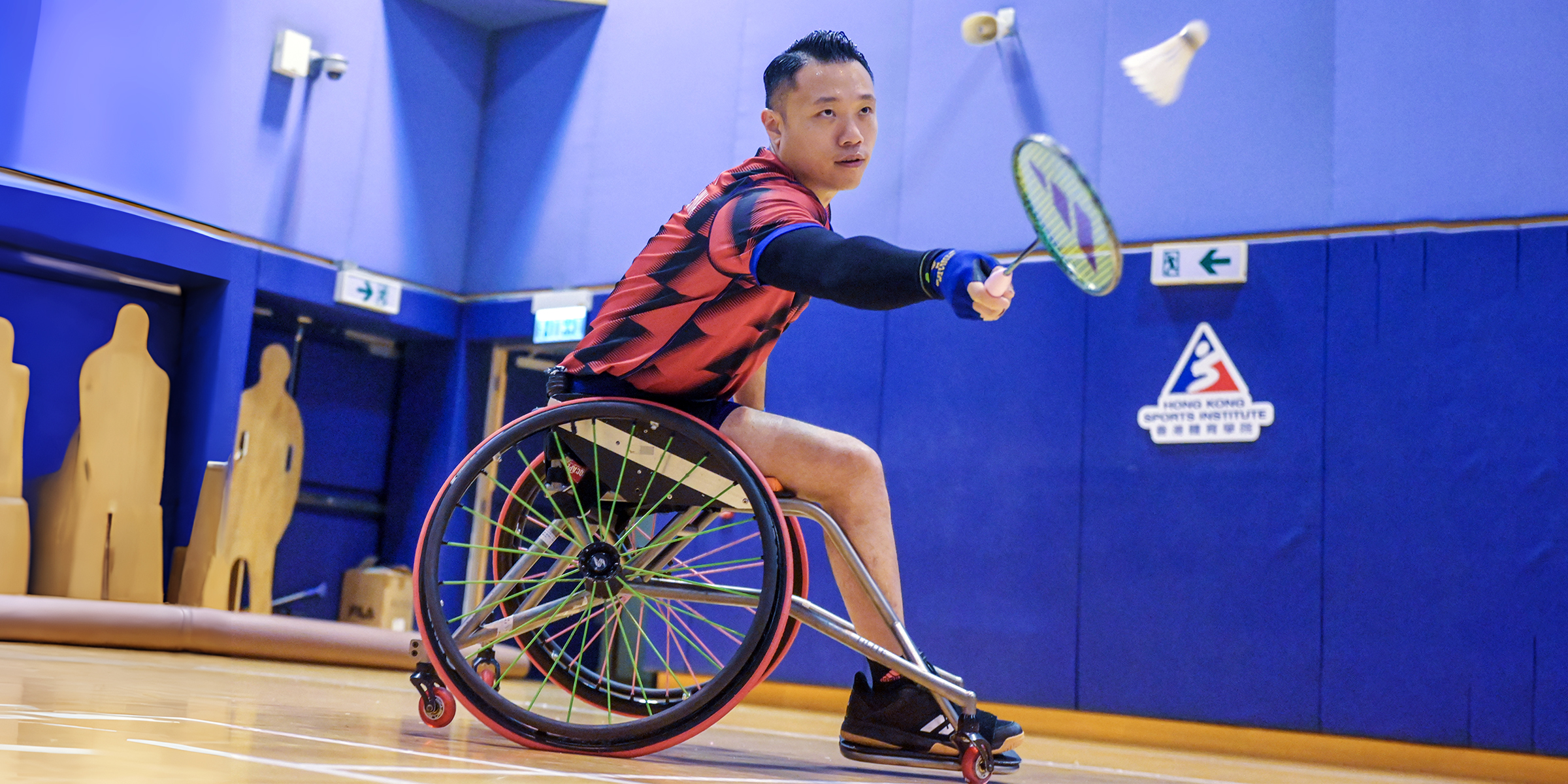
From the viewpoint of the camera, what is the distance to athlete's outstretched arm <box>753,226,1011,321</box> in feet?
4.62

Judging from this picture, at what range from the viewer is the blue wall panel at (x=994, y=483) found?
15.9ft

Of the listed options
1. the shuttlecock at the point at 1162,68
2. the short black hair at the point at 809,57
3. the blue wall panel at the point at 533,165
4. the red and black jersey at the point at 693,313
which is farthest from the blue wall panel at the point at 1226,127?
the red and black jersey at the point at 693,313

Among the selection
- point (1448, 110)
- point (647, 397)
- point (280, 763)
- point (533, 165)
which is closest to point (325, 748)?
point (280, 763)

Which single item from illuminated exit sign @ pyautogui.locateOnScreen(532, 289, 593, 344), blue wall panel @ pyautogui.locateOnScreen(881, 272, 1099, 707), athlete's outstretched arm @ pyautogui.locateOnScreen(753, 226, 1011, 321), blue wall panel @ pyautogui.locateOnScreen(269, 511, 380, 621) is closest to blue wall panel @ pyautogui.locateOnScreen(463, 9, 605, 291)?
illuminated exit sign @ pyautogui.locateOnScreen(532, 289, 593, 344)

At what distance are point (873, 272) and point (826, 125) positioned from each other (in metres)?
0.54

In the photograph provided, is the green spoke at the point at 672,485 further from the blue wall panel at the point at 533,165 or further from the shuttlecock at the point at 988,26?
the blue wall panel at the point at 533,165

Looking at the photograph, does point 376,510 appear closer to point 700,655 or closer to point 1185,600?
point 700,655

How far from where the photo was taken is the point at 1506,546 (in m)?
4.08

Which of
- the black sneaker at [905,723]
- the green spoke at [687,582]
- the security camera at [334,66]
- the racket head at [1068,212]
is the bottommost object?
the black sneaker at [905,723]

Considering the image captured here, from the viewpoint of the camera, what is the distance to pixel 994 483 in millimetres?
5000

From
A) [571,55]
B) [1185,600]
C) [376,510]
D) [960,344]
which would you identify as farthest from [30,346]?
[1185,600]

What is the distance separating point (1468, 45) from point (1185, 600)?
7.31 feet

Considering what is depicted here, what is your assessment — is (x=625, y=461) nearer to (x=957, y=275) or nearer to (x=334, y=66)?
(x=957, y=275)

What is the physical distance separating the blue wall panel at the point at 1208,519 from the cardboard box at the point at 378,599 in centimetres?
364
